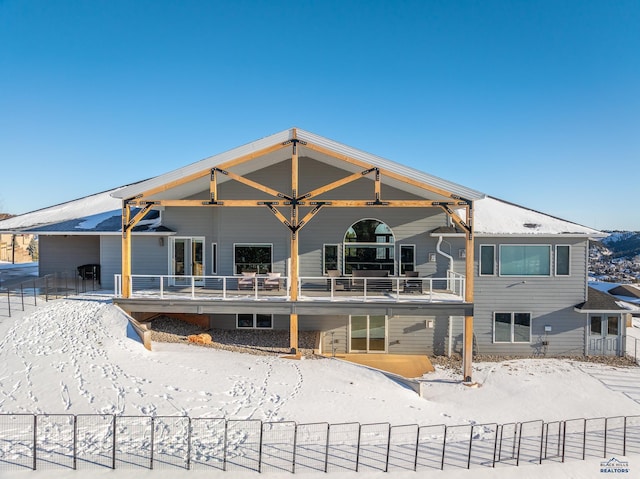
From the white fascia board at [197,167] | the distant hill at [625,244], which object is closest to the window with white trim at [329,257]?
the white fascia board at [197,167]

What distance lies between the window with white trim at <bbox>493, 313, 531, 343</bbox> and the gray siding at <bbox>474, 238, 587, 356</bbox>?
6.2 inches

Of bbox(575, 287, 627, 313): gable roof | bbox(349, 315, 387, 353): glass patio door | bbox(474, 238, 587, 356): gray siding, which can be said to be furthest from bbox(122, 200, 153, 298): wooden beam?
bbox(575, 287, 627, 313): gable roof

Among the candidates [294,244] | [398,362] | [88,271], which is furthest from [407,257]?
[88,271]

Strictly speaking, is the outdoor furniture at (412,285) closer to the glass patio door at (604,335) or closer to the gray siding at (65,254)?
the glass patio door at (604,335)

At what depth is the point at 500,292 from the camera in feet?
50.3

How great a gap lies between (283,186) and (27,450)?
1128 centimetres

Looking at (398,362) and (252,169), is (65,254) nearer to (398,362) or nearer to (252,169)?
(252,169)

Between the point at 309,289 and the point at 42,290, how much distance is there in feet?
34.5

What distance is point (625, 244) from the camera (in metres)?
78.6

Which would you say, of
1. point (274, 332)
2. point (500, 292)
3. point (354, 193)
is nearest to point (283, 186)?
point (354, 193)

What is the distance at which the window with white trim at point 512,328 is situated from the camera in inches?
606

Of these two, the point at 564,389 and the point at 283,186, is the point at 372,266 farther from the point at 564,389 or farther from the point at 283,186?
the point at 564,389

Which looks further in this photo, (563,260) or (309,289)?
(563,260)

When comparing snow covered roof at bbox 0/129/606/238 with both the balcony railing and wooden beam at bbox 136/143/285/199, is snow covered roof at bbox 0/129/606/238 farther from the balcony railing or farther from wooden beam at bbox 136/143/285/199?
the balcony railing
